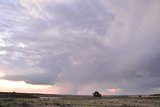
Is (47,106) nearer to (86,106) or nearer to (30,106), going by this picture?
(30,106)

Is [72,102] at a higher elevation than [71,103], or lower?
higher

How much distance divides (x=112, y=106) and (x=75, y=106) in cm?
882

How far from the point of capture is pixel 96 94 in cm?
13850

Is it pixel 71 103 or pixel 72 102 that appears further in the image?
pixel 72 102

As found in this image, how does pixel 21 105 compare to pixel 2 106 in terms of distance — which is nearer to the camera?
pixel 2 106

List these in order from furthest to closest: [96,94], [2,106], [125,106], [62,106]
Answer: [96,94] < [125,106] < [62,106] < [2,106]

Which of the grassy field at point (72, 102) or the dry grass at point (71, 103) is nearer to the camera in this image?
the dry grass at point (71, 103)

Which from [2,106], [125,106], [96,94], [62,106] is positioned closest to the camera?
[2,106]

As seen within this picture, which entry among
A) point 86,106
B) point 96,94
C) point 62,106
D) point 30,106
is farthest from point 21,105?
point 96,94

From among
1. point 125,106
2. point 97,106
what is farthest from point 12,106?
point 125,106

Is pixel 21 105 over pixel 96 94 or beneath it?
beneath

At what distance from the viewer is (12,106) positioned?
62.6 m

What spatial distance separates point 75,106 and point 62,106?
2925 millimetres

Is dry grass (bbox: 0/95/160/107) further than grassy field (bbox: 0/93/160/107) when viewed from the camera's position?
No
